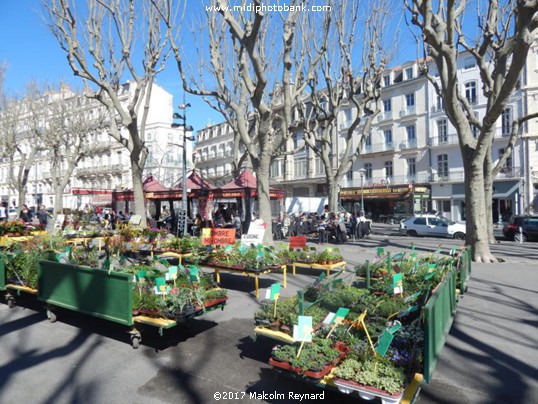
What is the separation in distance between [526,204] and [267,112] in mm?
26280

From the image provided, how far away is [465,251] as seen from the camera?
7.42 meters

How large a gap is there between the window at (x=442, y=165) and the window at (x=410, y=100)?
5486 millimetres

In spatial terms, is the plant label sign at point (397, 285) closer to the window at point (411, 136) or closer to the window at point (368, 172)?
the window at point (411, 136)

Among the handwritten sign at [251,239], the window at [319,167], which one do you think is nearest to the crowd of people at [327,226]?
the handwritten sign at [251,239]

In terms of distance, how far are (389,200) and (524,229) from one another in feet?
62.9

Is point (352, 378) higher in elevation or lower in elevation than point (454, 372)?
higher

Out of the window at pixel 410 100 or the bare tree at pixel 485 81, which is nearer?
the bare tree at pixel 485 81

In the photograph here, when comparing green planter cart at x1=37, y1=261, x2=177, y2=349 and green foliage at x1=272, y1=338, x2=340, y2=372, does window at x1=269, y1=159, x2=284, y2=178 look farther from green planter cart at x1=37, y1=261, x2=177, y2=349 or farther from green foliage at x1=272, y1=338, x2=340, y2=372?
green foliage at x1=272, y1=338, x2=340, y2=372

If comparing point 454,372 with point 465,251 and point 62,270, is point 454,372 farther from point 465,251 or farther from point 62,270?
point 62,270

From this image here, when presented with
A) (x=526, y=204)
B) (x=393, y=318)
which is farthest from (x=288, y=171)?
(x=393, y=318)

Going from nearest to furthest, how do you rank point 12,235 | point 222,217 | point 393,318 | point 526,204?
point 393,318 → point 12,235 → point 222,217 → point 526,204

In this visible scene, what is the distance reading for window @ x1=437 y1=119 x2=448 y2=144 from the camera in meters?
34.3

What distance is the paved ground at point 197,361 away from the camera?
3.78m

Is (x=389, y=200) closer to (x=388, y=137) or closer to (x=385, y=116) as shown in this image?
(x=388, y=137)
